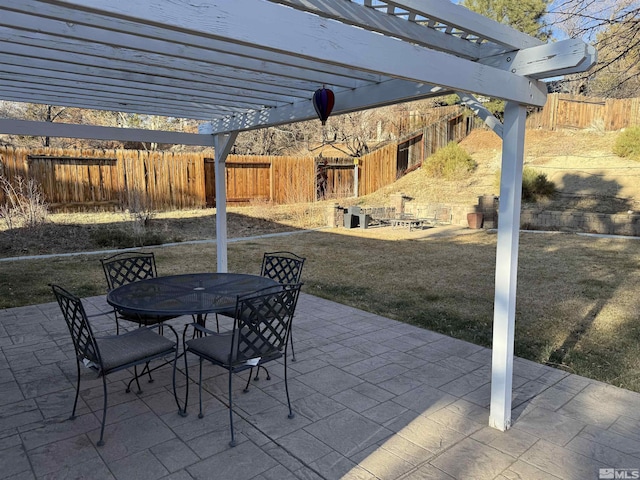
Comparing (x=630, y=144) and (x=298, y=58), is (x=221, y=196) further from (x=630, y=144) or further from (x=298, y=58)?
(x=630, y=144)

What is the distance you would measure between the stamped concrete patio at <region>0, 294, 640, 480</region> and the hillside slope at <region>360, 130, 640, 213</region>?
34.5 ft

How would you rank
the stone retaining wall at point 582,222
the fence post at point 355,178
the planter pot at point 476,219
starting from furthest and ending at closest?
the fence post at point 355,178 → the planter pot at point 476,219 → the stone retaining wall at point 582,222

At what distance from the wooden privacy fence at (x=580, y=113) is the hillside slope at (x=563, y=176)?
995mm

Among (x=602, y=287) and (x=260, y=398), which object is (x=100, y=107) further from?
(x=602, y=287)

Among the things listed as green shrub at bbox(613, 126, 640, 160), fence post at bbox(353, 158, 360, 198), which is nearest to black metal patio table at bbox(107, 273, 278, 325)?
fence post at bbox(353, 158, 360, 198)

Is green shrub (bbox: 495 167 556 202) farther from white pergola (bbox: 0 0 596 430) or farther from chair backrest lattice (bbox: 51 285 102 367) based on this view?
chair backrest lattice (bbox: 51 285 102 367)

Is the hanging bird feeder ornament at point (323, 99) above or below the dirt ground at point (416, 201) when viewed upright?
above

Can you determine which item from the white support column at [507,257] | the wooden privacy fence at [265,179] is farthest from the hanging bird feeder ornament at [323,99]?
the wooden privacy fence at [265,179]

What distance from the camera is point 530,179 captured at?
1287 cm

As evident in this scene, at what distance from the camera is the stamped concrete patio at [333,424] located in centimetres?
229

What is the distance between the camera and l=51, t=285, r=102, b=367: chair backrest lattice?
2.46 metres

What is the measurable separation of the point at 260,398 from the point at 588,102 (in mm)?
22659

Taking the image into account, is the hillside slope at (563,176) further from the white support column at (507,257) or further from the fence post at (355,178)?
the white support column at (507,257)

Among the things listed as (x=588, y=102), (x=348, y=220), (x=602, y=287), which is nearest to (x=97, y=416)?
(x=602, y=287)
